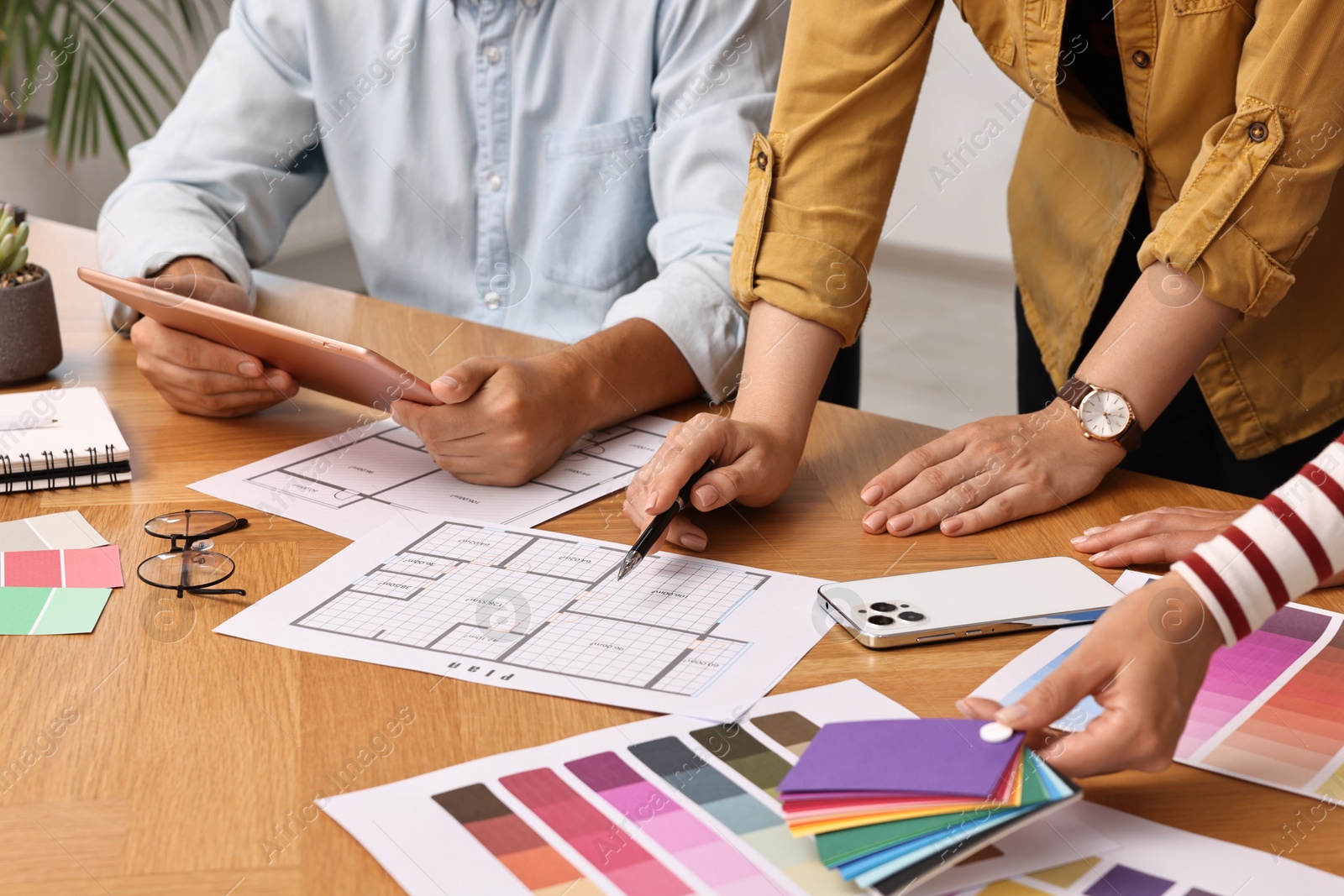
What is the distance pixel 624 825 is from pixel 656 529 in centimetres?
29

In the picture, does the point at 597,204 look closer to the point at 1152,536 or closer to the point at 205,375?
the point at 205,375

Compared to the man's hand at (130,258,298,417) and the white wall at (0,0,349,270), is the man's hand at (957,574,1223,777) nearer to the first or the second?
the man's hand at (130,258,298,417)

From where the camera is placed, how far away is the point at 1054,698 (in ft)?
1.82

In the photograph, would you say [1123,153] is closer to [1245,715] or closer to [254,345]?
[1245,715]

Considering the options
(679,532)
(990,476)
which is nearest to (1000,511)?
(990,476)

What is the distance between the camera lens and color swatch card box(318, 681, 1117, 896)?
20.8 inches

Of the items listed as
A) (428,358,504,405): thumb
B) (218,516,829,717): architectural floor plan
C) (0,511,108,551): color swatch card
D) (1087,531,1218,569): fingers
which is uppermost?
(428,358,504,405): thumb

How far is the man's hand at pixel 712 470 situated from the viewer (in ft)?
2.78

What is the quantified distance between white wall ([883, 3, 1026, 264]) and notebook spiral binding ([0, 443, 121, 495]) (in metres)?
3.17

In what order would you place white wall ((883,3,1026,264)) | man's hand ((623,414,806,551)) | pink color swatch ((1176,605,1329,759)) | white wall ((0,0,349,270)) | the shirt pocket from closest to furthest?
pink color swatch ((1176,605,1329,759)) → man's hand ((623,414,806,551)) → the shirt pocket → white wall ((0,0,349,270)) → white wall ((883,3,1026,264))

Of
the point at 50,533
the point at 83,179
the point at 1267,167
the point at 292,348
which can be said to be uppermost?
the point at 1267,167

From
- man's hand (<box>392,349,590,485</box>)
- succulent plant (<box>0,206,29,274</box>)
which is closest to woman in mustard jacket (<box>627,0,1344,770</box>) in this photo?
man's hand (<box>392,349,590,485</box>)

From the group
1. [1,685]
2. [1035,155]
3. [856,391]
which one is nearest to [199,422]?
[1,685]

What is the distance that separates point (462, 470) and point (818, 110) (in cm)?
42
